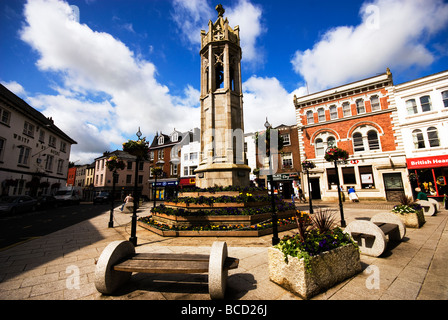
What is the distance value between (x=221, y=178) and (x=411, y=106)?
79.9 ft

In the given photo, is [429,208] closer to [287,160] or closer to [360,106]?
[360,106]

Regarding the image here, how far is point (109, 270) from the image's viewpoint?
309 cm

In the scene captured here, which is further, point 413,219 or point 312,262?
point 413,219

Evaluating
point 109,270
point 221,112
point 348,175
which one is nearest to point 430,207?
point 348,175

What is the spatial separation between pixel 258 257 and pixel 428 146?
25.3 meters

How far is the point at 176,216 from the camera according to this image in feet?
25.9

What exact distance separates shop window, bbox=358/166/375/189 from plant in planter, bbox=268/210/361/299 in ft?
74.7

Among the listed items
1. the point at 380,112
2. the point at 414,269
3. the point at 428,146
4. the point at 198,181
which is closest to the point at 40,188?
the point at 198,181

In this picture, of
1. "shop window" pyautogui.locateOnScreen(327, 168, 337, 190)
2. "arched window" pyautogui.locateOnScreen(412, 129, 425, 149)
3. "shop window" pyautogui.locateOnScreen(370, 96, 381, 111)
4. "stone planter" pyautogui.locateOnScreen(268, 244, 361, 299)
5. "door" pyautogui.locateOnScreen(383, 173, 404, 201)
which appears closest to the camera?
"stone planter" pyautogui.locateOnScreen(268, 244, 361, 299)

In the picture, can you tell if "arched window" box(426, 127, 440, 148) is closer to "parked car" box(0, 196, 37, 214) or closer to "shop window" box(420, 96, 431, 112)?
"shop window" box(420, 96, 431, 112)

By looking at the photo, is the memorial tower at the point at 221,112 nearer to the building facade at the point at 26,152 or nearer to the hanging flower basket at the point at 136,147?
the hanging flower basket at the point at 136,147

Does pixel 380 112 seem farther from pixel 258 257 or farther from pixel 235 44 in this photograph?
pixel 258 257

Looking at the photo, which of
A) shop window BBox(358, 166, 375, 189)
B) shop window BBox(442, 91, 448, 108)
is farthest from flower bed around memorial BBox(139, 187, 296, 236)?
shop window BBox(442, 91, 448, 108)

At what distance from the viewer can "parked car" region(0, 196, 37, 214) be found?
595 inches
